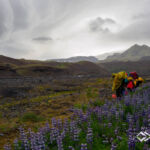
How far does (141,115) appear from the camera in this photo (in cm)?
510

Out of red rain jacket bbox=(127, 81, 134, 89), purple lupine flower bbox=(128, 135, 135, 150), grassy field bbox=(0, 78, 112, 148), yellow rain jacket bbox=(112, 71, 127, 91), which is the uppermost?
yellow rain jacket bbox=(112, 71, 127, 91)

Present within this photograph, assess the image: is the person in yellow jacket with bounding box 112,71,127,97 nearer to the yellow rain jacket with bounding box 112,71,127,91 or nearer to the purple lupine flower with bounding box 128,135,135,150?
the yellow rain jacket with bounding box 112,71,127,91

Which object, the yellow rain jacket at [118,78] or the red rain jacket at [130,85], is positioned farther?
the red rain jacket at [130,85]

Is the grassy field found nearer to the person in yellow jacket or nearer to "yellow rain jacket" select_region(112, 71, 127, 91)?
the person in yellow jacket

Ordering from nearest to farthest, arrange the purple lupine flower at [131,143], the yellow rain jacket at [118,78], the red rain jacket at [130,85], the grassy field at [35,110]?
1. the purple lupine flower at [131,143]
2. the grassy field at [35,110]
3. the yellow rain jacket at [118,78]
4. the red rain jacket at [130,85]

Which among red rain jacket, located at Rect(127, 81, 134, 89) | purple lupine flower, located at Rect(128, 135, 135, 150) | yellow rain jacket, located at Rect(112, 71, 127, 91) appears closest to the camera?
purple lupine flower, located at Rect(128, 135, 135, 150)

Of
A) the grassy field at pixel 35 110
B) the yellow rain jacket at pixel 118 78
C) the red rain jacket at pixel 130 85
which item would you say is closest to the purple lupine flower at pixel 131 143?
the grassy field at pixel 35 110

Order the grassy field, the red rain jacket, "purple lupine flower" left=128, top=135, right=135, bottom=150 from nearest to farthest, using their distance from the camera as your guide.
Answer: "purple lupine flower" left=128, top=135, right=135, bottom=150
the grassy field
the red rain jacket

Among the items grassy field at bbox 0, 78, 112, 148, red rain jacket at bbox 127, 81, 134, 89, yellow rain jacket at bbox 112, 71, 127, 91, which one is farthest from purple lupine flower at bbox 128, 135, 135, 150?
red rain jacket at bbox 127, 81, 134, 89

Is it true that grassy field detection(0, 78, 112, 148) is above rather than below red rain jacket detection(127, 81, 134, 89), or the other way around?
below

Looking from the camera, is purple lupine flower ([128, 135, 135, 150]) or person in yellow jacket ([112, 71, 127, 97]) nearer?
purple lupine flower ([128, 135, 135, 150])

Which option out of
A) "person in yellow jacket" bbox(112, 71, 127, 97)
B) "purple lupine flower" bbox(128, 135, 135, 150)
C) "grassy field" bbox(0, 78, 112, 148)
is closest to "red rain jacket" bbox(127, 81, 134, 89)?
"person in yellow jacket" bbox(112, 71, 127, 97)

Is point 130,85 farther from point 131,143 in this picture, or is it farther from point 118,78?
point 131,143

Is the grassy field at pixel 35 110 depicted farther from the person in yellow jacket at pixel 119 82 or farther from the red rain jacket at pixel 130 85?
the red rain jacket at pixel 130 85
